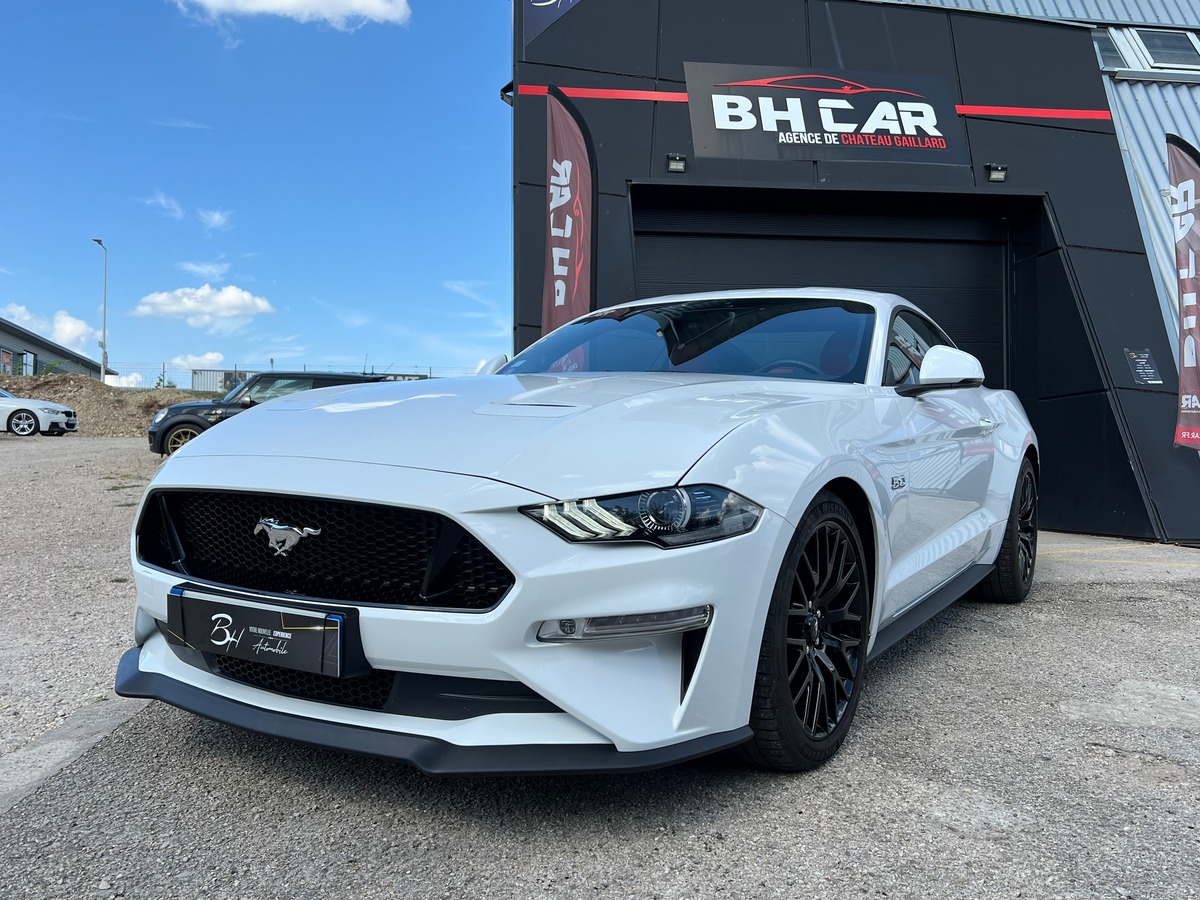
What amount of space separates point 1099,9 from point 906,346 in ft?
28.3

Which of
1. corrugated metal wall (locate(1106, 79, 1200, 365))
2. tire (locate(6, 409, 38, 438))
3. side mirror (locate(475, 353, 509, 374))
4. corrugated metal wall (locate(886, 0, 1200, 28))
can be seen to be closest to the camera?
side mirror (locate(475, 353, 509, 374))

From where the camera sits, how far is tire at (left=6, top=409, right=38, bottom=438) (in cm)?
1886

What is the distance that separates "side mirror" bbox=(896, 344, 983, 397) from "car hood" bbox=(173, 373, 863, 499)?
0.38 m

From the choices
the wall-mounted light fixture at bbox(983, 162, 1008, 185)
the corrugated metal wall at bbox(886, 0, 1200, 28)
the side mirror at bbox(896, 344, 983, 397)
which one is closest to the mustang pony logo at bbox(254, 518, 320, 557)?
the side mirror at bbox(896, 344, 983, 397)

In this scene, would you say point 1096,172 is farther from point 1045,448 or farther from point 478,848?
point 478,848

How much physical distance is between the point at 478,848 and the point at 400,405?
1163 mm

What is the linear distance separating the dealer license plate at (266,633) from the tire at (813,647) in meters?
0.95

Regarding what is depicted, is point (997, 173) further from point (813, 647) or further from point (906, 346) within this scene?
point (813, 647)

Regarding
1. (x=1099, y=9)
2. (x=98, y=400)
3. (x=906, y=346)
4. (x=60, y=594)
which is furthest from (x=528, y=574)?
(x=98, y=400)

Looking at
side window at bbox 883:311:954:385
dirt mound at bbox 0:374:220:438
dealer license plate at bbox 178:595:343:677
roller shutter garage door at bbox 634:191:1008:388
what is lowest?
dealer license plate at bbox 178:595:343:677

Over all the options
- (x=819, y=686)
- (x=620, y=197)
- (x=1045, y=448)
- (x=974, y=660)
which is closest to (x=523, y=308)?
(x=620, y=197)

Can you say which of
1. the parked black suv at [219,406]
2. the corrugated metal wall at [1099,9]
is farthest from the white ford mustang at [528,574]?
the parked black suv at [219,406]

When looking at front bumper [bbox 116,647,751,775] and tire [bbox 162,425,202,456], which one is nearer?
front bumper [bbox 116,647,751,775]

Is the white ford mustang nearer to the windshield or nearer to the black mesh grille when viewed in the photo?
the black mesh grille
